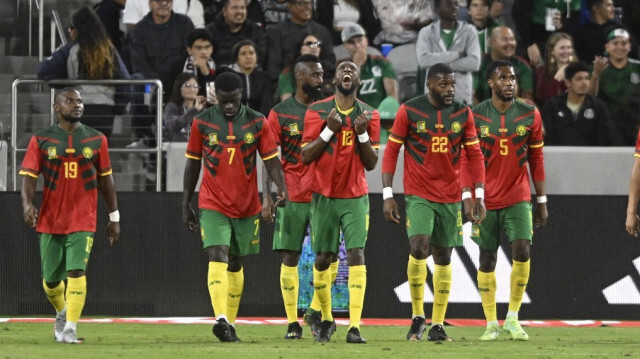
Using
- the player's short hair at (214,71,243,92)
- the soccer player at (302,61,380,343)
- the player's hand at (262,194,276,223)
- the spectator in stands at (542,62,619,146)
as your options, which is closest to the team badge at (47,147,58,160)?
the player's short hair at (214,71,243,92)

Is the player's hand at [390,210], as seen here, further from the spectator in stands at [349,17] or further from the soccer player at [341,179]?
the spectator in stands at [349,17]

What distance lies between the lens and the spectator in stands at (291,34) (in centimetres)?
1856

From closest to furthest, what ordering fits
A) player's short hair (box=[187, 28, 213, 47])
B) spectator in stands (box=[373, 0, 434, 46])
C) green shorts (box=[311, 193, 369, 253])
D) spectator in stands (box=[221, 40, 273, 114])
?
green shorts (box=[311, 193, 369, 253])
spectator in stands (box=[221, 40, 273, 114])
player's short hair (box=[187, 28, 213, 47])
spectator in stands (box=[373, 0, 434, 46])

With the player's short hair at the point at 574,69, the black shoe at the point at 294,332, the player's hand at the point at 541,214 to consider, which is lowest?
the black shoe at the point at 294,332

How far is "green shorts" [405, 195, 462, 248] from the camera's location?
12.4 meters

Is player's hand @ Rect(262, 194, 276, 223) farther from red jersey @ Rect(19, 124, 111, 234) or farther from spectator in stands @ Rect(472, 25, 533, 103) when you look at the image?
spectator in stands @ Rect(472, 25, 533, 103)

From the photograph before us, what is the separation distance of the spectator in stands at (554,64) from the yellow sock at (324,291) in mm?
7383

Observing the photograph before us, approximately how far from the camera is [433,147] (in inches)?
492

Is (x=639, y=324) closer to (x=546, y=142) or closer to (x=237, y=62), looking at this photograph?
(x=546, y=142)

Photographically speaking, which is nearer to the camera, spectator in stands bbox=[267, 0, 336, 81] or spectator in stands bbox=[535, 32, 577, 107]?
spectator in stands bbox=[267, 0, 336, 81]

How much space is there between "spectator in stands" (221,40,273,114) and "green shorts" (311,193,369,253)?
568 cm

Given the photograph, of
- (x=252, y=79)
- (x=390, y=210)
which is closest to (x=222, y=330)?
(x=390, y=210)

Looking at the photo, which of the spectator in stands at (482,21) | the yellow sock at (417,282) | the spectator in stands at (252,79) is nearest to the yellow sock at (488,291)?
the yellow sock at (417,282)

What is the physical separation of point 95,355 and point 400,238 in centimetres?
660
